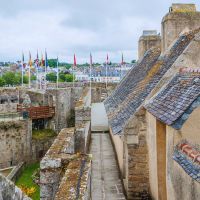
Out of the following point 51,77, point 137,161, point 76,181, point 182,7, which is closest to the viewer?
point 76,181

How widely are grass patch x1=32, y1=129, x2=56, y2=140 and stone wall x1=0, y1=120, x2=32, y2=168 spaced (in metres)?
0.99

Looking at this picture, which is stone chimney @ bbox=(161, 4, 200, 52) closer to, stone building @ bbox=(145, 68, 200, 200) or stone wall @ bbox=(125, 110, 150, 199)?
stone wall @ bbox=(125, 110, 150, 199)

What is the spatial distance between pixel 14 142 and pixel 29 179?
4.88 m

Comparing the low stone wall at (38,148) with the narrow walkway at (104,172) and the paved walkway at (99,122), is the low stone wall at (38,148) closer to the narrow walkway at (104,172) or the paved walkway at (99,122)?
the paved walkway at (99,122)

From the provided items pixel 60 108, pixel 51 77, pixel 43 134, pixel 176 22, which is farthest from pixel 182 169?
pixel 51 77

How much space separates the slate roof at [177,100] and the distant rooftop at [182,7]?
5.82 meters

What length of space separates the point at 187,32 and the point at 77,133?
5809 mm

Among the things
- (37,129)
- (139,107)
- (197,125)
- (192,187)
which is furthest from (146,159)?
(37,129)

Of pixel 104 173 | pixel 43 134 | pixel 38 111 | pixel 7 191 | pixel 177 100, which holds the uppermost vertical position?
pixel 177 100

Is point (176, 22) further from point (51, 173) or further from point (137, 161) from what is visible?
point (51, 173)

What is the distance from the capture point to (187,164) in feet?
22.6

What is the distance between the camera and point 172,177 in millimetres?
7984

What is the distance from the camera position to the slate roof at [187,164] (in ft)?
20.8

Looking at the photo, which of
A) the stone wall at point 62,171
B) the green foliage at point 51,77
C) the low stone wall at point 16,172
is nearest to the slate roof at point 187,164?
the stone wall at point 62,171
